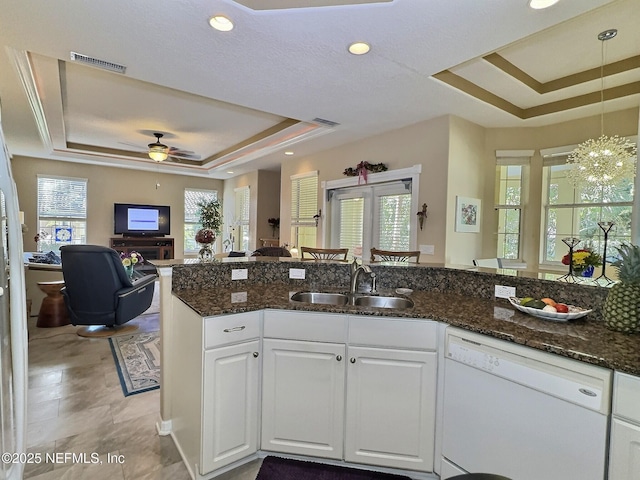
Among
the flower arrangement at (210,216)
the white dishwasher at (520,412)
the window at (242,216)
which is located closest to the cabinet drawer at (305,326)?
the white dishwasher at (520,412)

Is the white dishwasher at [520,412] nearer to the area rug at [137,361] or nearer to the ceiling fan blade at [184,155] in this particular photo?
the area rug at [137,361]

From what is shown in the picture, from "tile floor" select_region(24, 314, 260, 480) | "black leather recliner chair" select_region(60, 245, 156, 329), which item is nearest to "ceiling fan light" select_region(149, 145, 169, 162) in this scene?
"black leather recliner chair" select_region(60, 245, 156, 329)

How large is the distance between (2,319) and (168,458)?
134cm

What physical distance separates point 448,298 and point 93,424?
2.51 m

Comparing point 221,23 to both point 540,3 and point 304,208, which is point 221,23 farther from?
point 304,208

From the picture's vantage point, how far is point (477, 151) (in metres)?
4.33

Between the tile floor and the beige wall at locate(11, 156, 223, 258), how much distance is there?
550 cm

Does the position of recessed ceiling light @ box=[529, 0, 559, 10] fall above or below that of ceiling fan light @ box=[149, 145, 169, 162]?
above

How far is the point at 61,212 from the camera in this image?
7613 mm

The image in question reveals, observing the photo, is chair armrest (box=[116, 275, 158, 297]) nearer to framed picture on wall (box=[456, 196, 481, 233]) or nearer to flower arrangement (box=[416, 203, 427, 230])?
flower arrangement (box=[416, 203, 427, 230])

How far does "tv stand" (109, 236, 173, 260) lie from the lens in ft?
26.6

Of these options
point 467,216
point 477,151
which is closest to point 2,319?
point 467,216

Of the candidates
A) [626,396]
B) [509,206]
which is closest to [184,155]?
[509,206]

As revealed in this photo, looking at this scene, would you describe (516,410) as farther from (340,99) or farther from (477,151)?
(477,151)
